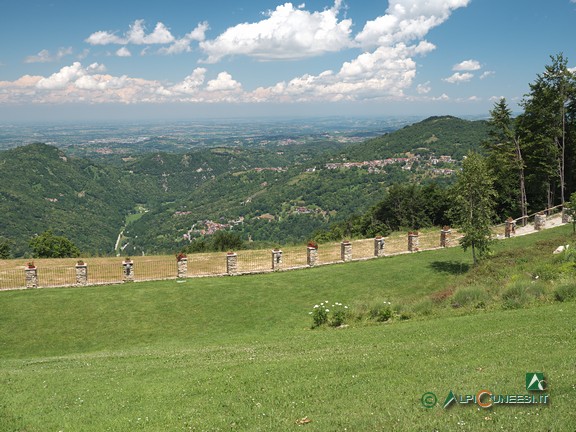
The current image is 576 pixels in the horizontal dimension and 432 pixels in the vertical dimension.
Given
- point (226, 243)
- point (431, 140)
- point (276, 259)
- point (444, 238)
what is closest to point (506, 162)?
point (444, 238)

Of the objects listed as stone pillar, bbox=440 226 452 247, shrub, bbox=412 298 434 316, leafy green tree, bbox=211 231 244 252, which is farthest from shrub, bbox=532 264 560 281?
leafy green tree, bbox=211 231 244 252

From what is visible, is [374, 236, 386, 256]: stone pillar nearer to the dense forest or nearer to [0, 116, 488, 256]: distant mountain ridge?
the dense forest

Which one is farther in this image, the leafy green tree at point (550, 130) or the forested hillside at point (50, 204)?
the forested hillside at point (50, 204)

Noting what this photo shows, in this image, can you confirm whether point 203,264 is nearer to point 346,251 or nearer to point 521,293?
point 346,251

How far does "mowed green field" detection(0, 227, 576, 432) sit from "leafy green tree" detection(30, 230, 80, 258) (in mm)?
22313

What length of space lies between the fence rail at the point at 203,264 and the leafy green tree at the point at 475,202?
230 cm

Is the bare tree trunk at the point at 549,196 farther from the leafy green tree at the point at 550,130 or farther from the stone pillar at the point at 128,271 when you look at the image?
the stone pillar at the point at 128,271

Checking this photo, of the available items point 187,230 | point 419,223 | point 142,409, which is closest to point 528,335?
point 142,409

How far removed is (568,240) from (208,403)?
21925 mm

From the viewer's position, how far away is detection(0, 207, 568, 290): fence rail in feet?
73.1

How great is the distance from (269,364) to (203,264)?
1746 centimetres

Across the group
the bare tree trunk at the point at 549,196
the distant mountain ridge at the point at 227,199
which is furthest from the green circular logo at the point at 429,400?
the distant mountain ridge at the point at 227,199

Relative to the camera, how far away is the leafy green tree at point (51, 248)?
38.9 meters

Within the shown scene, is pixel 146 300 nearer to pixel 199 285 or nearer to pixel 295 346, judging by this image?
pixel 199 285
